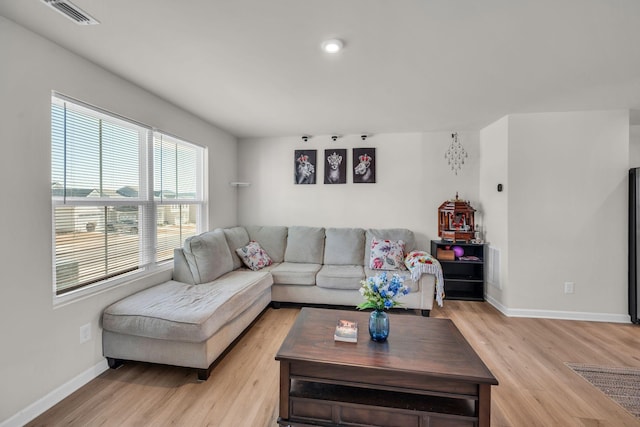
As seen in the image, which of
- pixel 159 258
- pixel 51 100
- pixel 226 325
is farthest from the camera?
pixel 159 258

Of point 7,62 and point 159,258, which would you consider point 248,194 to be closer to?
point 159,258

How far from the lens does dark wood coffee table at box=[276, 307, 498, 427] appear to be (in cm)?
139

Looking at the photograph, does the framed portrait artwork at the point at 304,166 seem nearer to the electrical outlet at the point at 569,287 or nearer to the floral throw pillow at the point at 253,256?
the floral throw pillow at the point at 253,256

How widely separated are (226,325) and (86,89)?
213cm

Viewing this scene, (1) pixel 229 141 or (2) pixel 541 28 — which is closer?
(2) pixel 541 28

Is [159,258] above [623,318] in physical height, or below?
above

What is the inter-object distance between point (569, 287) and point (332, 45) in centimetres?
372

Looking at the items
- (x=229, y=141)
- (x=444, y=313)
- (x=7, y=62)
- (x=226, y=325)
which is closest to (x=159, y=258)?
(x=226, y=325)

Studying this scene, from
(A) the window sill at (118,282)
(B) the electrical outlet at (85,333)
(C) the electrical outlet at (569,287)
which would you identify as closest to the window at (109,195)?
(A) the window sill at (118,282)

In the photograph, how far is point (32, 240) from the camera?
1673 mm

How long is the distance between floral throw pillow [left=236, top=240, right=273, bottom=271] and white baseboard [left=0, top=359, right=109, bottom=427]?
65.4 inches

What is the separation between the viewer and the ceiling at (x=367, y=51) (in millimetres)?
1472

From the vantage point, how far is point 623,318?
303 cm

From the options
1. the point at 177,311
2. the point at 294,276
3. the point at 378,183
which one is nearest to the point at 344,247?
the point at 294,276
